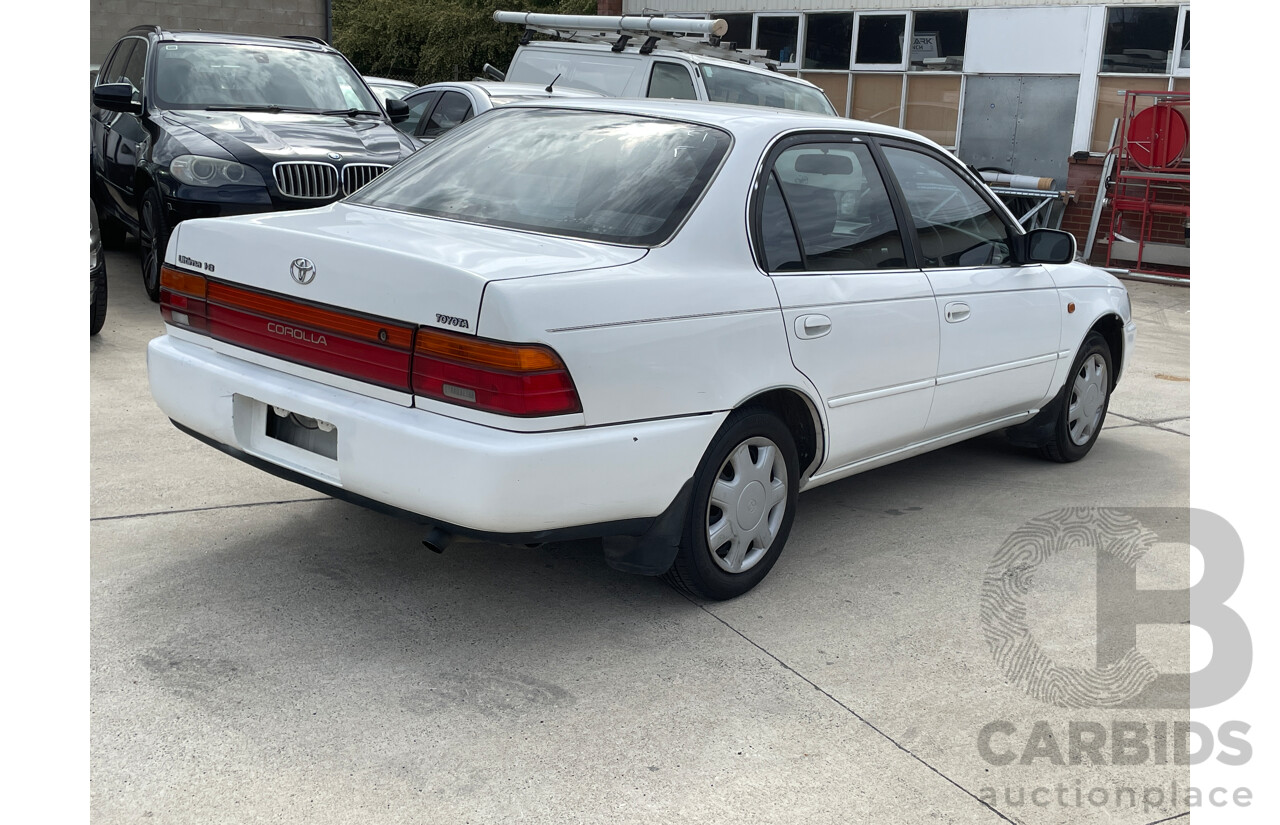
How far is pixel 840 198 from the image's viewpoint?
172 inches

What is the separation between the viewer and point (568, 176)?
4039 mm

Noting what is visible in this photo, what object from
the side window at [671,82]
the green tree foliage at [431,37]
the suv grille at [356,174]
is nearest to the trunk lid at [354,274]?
the suv grille at [356,174]

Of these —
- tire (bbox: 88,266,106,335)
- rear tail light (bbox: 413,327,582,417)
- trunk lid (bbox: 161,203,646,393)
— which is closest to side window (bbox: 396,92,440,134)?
tire (bbox: 88,266,106,335)

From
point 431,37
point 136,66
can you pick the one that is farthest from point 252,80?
point 431,37

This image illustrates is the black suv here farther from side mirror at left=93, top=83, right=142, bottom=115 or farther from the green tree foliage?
the green tree foliage

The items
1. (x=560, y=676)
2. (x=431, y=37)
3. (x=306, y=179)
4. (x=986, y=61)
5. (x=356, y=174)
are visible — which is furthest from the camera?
(x=431, y=37)

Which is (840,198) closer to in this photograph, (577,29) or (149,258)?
(149,258)

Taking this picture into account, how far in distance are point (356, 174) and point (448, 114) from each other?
7.02ft

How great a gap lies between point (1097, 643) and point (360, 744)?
7.71 ft

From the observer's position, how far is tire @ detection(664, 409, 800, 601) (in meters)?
3.75

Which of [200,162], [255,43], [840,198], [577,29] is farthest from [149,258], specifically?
[840,198]

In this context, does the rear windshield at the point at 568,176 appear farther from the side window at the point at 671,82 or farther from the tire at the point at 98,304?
the side window at the point at 671,82

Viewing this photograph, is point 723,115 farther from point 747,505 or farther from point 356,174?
point 356,174

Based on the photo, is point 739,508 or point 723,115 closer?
point 739,508
